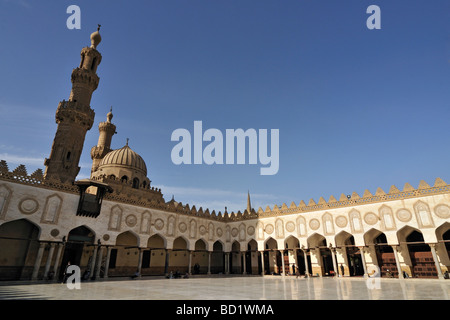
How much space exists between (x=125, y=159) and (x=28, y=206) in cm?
1480

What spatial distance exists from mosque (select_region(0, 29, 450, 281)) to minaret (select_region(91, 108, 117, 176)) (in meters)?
4.53

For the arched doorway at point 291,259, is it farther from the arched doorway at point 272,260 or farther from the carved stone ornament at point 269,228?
the carved stone ornament at point 269,228

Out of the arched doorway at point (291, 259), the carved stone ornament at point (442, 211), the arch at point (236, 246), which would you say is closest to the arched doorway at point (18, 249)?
the arch at point (236, 246)

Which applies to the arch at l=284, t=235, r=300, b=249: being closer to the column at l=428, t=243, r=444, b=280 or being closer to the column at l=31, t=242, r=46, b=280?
the column at l=428, t=243, r=444, b=280

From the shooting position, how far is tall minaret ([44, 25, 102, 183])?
81.4ft

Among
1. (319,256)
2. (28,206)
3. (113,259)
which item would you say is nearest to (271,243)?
(319,256)

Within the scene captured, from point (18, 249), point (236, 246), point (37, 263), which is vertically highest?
point (236, 246)

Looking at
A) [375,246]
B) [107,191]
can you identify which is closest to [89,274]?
[107,191]

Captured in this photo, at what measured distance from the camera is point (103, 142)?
3691 centimetres

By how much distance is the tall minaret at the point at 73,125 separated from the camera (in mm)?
24797

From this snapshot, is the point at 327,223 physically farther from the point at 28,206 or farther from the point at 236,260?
the point at 28,206

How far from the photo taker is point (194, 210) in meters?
28.8
